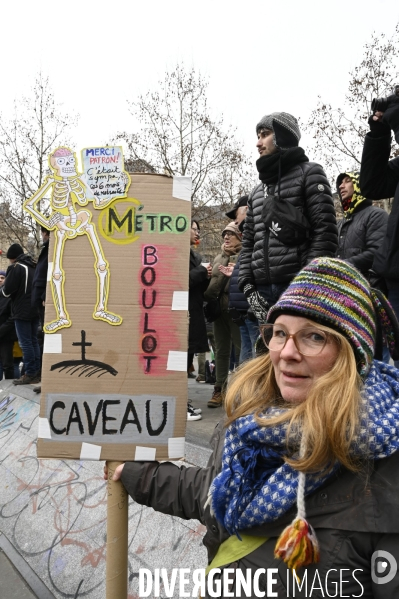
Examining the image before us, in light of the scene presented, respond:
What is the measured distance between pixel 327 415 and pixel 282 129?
2353 millimetres

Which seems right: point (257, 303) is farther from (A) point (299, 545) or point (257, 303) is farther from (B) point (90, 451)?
(A) point (299, 545)

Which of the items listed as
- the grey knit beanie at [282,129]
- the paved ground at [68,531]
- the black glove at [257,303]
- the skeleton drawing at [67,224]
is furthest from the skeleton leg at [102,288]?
the grey knit beanie at [282,129]

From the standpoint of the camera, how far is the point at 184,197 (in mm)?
2006

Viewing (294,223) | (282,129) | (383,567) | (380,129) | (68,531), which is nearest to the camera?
(383,567)

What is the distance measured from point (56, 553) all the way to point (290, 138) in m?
2.65

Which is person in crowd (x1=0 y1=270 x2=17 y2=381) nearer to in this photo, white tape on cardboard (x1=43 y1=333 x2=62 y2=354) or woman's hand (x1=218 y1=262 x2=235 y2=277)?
woman's hand (x1=218 y1=262 x2=235 y2=277)

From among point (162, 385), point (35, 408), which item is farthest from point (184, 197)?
point (35, 408)

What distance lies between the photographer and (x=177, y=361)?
198 cm

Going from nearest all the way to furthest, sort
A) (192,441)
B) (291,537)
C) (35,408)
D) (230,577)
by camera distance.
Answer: (291,537) < (230,577) < (192,441) < (35,408)

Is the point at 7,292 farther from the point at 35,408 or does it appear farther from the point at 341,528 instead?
the point at 341,528

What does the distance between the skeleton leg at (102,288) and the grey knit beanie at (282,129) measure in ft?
5.51

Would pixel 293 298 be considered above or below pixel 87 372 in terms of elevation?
above

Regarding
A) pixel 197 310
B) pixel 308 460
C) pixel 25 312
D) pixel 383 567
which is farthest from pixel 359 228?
pixel 25 312

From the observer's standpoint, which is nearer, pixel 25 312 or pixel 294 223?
pixel 294 223
